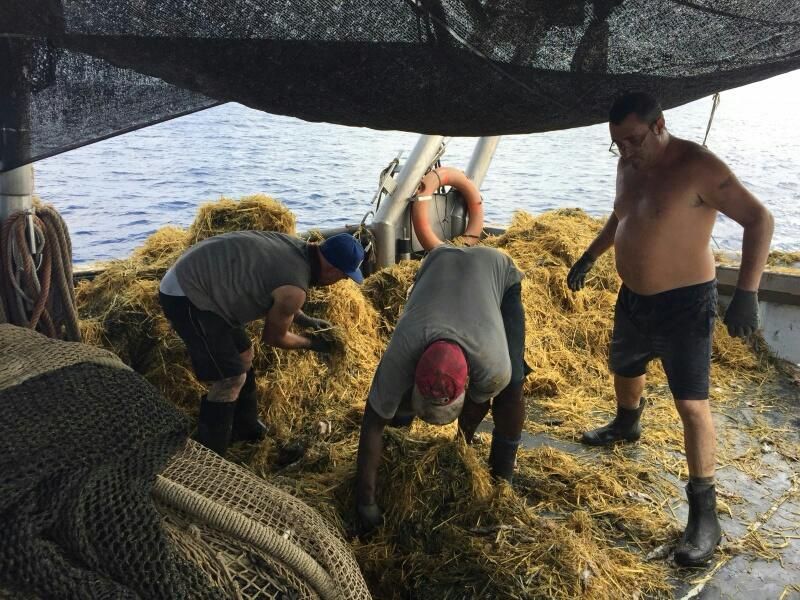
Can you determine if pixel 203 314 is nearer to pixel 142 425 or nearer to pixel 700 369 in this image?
pixel 142 425

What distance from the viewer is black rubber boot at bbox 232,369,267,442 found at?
3.97m

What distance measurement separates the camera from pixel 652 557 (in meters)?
3.03

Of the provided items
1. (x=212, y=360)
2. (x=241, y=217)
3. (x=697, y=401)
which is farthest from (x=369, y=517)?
(x=241, y=217)

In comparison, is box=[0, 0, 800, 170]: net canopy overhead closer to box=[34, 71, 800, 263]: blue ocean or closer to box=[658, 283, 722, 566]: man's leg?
box=[658, 283, 722, 566]: man's leg

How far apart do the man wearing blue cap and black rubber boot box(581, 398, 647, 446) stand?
1.74m

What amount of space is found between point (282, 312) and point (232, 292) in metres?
0.26

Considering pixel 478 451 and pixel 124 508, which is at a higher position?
pixel 124 508

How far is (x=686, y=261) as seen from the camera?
10.5ft

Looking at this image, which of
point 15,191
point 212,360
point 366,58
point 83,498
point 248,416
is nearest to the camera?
point 83,498

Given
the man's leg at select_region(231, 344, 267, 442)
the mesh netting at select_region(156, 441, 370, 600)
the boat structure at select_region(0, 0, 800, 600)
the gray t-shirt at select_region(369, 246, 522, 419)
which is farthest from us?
the man's leg at select_region(231, 344, 267, 442)

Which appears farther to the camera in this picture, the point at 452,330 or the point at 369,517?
the point at 369,517

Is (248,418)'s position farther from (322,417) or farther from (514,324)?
(514,324)

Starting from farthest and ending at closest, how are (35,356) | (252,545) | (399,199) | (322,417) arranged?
(399,199) < (322,417) < (35,356) < (252,545)

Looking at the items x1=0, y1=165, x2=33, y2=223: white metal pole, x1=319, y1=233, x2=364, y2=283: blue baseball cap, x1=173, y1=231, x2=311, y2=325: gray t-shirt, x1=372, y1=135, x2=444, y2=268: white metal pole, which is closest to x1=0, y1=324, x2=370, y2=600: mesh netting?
x1=0, y1=165, x2=33, y2=223: white metal pole
